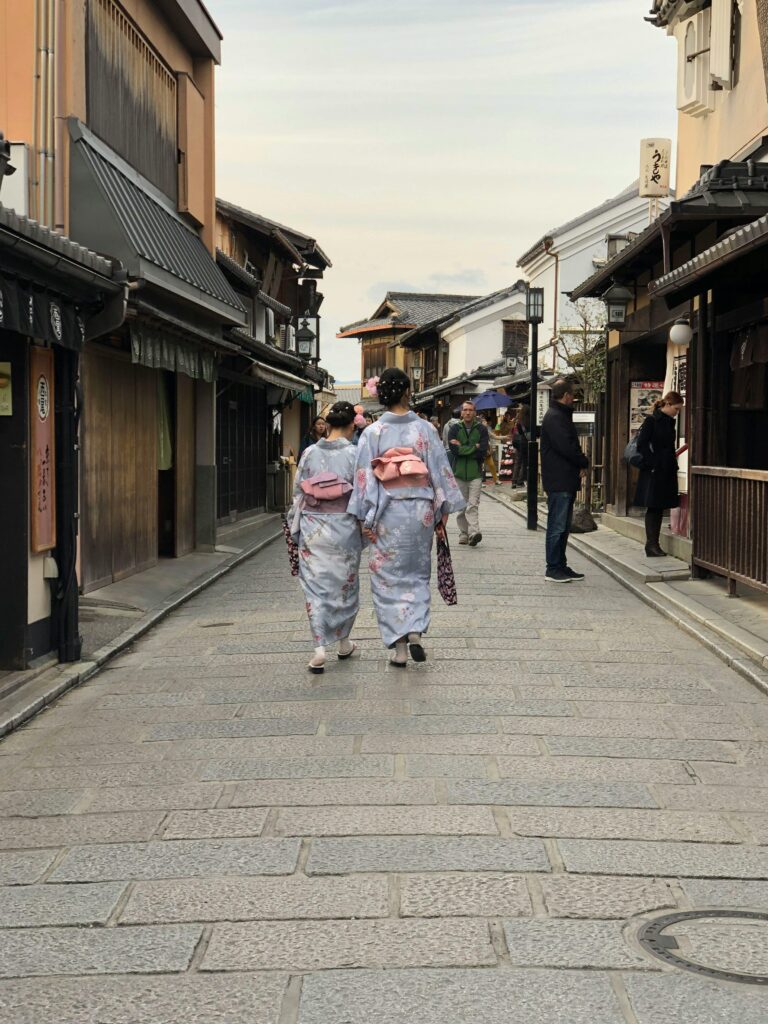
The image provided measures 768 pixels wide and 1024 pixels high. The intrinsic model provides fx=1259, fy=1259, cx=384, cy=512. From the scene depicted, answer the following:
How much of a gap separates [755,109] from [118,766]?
40.0 ft

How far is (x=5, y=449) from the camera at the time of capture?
28.1 feet

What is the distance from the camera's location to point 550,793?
5777mm

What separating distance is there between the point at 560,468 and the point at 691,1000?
10.5 meters

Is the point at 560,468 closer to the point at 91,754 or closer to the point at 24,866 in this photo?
the point at 91,754

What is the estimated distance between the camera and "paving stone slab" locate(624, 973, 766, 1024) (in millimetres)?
3502

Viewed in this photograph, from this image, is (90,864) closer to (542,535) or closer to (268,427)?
(542,535)

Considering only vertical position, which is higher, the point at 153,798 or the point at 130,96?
the point at 130,96

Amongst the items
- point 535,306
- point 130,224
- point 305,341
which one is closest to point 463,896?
point 130,224

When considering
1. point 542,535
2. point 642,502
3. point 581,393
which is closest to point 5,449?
point 642,502

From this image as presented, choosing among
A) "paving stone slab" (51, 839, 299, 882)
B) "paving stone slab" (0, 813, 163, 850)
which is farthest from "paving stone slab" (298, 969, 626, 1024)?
"paving stone slab" (0, 813, 163, 850)

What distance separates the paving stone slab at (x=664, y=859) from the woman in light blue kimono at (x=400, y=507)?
3.91 meters

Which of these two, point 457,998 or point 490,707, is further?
point 490,707

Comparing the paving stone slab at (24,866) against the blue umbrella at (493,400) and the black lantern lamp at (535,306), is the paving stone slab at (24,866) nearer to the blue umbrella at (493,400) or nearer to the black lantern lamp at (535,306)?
the black lantern lamp at (535,306)

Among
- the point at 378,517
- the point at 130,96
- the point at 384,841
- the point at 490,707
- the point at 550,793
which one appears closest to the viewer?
the point at 384,841
